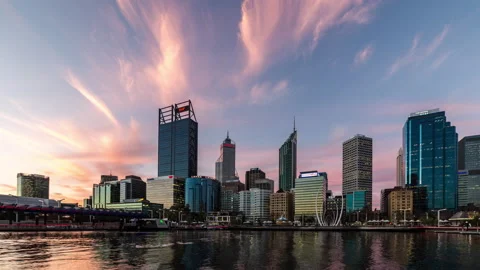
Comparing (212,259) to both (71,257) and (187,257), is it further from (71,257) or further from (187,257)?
(71,257)

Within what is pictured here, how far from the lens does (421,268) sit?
6178cm

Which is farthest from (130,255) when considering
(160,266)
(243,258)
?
(243,258)

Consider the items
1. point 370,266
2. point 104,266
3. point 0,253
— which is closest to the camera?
point 104,266

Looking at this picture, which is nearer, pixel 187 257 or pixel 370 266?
pixel 370 266

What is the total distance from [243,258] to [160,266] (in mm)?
18750

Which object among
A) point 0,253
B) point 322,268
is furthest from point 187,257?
point 0,253

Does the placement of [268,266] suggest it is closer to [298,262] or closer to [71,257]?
[298,262]

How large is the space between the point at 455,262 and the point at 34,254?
83.3 meters

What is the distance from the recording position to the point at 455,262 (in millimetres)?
70188

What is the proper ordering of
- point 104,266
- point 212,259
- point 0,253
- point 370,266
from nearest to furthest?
point 104,266 < point 370,266 < point 212,259 < point 0,253

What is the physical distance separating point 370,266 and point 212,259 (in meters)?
28.6

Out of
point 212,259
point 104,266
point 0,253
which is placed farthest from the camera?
point 0,253

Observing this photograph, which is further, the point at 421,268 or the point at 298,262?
the point at 298,262

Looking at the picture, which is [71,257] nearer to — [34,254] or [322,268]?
[34,254]
